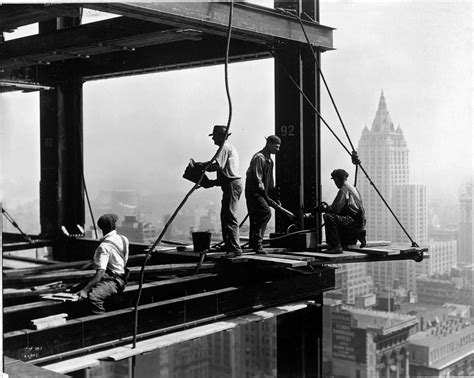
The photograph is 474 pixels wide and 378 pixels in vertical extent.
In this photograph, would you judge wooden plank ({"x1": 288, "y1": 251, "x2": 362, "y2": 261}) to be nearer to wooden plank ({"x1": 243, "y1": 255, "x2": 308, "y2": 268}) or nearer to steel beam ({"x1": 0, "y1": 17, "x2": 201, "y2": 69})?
wooden plank ({"x1": 243, "y1": 255, "x2": 308, "y2": 268})

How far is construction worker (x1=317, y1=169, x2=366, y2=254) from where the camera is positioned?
10711 mm

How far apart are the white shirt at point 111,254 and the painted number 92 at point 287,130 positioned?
4.24 meters

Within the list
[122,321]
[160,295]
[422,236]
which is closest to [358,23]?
[422,236]

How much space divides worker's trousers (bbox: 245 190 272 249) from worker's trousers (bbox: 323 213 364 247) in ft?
3.26

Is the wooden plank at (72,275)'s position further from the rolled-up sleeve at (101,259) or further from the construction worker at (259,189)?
the construction worker at (259,189)

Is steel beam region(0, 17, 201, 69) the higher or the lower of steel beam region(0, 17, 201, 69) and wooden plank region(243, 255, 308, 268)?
the higher

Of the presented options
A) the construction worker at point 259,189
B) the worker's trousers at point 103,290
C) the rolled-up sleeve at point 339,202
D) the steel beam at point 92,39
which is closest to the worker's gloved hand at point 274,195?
the construction worker at point 259,189

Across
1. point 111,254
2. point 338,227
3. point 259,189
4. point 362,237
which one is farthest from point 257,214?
point 111,254

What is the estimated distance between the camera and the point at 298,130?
37.5 feet

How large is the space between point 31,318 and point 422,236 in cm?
1221

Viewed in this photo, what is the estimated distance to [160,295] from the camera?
953 centimetres

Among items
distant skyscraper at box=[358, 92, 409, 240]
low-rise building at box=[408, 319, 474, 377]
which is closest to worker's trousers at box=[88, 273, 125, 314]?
distant skyscraper at box=[358, 92, 409, 240]

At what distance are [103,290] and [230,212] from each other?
Result: 300cm

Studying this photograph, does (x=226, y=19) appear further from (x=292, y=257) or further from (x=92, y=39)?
(x=292, y=257)
